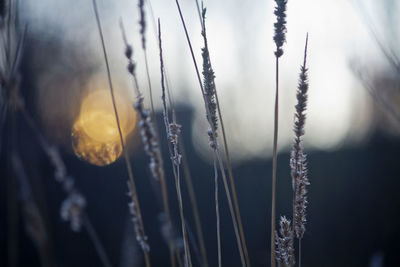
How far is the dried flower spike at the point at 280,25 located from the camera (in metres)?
0.88

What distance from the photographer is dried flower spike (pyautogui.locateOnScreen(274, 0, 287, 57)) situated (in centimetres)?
88

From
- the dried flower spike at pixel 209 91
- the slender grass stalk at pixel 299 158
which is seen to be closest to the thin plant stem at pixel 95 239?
the dried flower spike at pixel 209 91

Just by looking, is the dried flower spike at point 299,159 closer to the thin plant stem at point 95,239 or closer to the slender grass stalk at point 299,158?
the slender grass stalk at point 299,158

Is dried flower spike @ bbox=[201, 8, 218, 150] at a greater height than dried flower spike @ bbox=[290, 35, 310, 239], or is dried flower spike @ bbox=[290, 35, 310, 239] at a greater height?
dried flower spike @ bbox=[201, 8, 218, 150]

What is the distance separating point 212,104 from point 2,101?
53 cm

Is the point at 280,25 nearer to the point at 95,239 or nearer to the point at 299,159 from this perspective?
the point at 299,159

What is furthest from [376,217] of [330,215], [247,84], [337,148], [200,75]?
[200,75]

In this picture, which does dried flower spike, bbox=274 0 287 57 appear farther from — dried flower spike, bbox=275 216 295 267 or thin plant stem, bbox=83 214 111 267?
thin plant stem, bbox=83 214 111 267

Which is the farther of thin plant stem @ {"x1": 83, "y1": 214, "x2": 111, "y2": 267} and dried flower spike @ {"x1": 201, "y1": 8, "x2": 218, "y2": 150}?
dried flower spike @ {"x1": 201, "y1": 8, "x2": 218, "y2": 150}

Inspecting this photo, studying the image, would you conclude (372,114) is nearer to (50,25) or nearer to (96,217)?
(96,217)

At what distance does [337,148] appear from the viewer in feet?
22.0

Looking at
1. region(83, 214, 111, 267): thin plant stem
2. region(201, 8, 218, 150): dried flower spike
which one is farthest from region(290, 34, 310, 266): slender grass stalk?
region(83, 214, 111, 267): thin plant stem

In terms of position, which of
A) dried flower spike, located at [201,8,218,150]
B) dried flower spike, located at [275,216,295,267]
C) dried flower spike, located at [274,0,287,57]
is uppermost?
dried flower spike, located at [274,0,287,57]

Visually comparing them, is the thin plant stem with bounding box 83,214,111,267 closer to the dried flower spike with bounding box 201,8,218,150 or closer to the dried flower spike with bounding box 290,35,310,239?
the dried flower spike with bounding box 201,8,218,150
